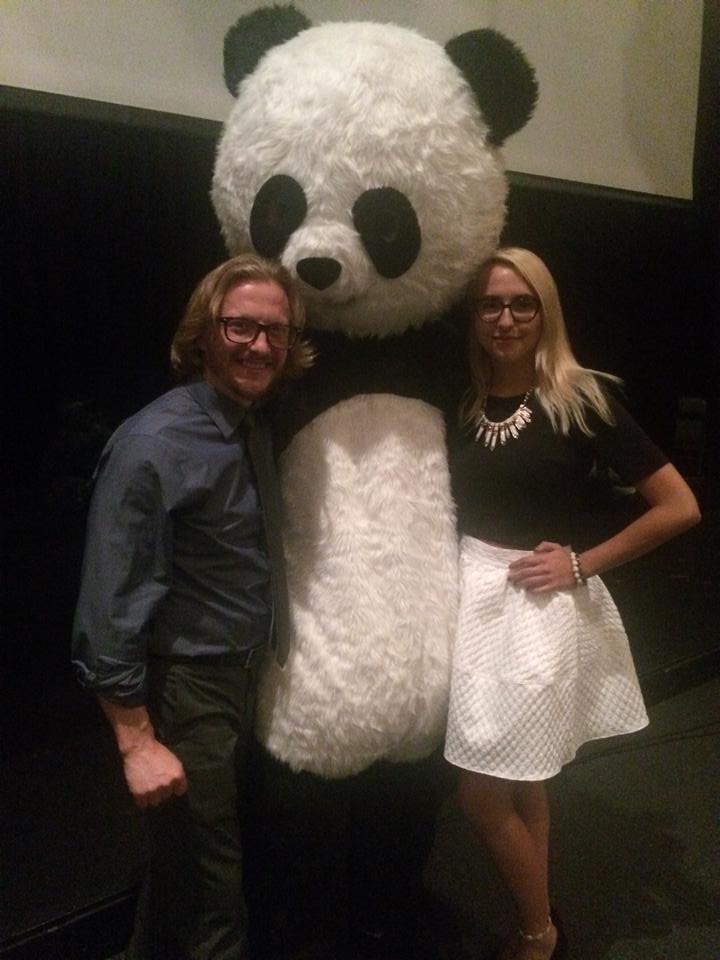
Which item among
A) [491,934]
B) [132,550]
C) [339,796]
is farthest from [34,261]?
[491,934]

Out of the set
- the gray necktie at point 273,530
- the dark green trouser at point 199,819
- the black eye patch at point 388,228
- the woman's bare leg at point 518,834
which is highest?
the black eye patch at point 388,228

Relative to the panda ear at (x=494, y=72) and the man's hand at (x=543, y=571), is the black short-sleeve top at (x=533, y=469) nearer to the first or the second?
the man's hand at (x=543, y=571)

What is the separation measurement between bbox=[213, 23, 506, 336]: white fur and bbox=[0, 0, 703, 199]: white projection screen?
1.12 ft

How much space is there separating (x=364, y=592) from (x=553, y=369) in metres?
0.49

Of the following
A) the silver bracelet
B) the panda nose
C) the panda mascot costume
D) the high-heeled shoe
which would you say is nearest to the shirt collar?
the panda mascot costume

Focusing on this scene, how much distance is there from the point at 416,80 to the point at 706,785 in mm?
1848

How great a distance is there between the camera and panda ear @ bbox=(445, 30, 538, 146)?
3.52 feet

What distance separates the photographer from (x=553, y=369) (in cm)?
118

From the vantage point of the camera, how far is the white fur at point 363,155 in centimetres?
101

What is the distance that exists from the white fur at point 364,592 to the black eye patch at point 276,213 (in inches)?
10.4

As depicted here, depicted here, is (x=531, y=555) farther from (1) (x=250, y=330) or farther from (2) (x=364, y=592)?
(1) (x=250, y=330)

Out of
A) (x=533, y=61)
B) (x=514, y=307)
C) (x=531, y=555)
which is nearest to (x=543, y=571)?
(x=531, y=555)

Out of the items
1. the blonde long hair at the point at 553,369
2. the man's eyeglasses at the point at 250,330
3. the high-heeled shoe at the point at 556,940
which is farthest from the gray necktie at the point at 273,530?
the high-heeled shoe at the point at 556,940

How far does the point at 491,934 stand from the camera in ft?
4.64
